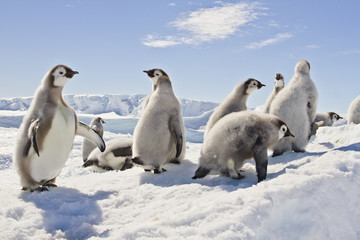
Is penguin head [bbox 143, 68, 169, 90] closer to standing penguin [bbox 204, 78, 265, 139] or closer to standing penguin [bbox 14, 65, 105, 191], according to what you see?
standing penguin [bbox 204, 78, 265, 139]

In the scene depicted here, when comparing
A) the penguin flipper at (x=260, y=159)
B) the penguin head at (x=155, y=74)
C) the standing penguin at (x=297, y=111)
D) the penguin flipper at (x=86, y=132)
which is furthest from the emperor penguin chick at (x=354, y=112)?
the penguin flipper at (x=86, y=132)

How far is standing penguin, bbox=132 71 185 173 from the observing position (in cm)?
372

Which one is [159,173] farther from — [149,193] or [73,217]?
[73,217]

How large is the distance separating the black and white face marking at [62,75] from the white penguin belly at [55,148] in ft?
0.93

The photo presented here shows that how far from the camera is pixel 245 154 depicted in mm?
3055

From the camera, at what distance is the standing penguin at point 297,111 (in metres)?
4.04

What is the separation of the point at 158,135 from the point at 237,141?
102 cm

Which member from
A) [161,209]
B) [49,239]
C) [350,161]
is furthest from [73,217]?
[350,161]

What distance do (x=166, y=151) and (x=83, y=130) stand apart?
88 cm

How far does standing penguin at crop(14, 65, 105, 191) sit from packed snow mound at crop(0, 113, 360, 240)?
18 cm

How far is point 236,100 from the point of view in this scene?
4.43 metres

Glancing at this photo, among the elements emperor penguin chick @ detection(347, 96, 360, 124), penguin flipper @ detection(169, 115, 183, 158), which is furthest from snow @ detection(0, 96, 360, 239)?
emperor penguin chick @ detection(347, 96, 360, 124)

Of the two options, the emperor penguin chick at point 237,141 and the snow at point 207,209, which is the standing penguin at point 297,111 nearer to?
the emperor penguin chick at point 237,141

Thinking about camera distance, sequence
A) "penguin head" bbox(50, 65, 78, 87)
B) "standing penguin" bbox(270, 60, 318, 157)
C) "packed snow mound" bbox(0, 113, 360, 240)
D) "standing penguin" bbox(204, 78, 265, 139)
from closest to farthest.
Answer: "packed snow mound" bbox(0, 113, 360, 240) < "penguin head" bbox(50, 65, 78, 87) < "standing penguin" bbox(270, 60, 318, 157) < "standing penguin" bbox(204, 78, 265, 139)
